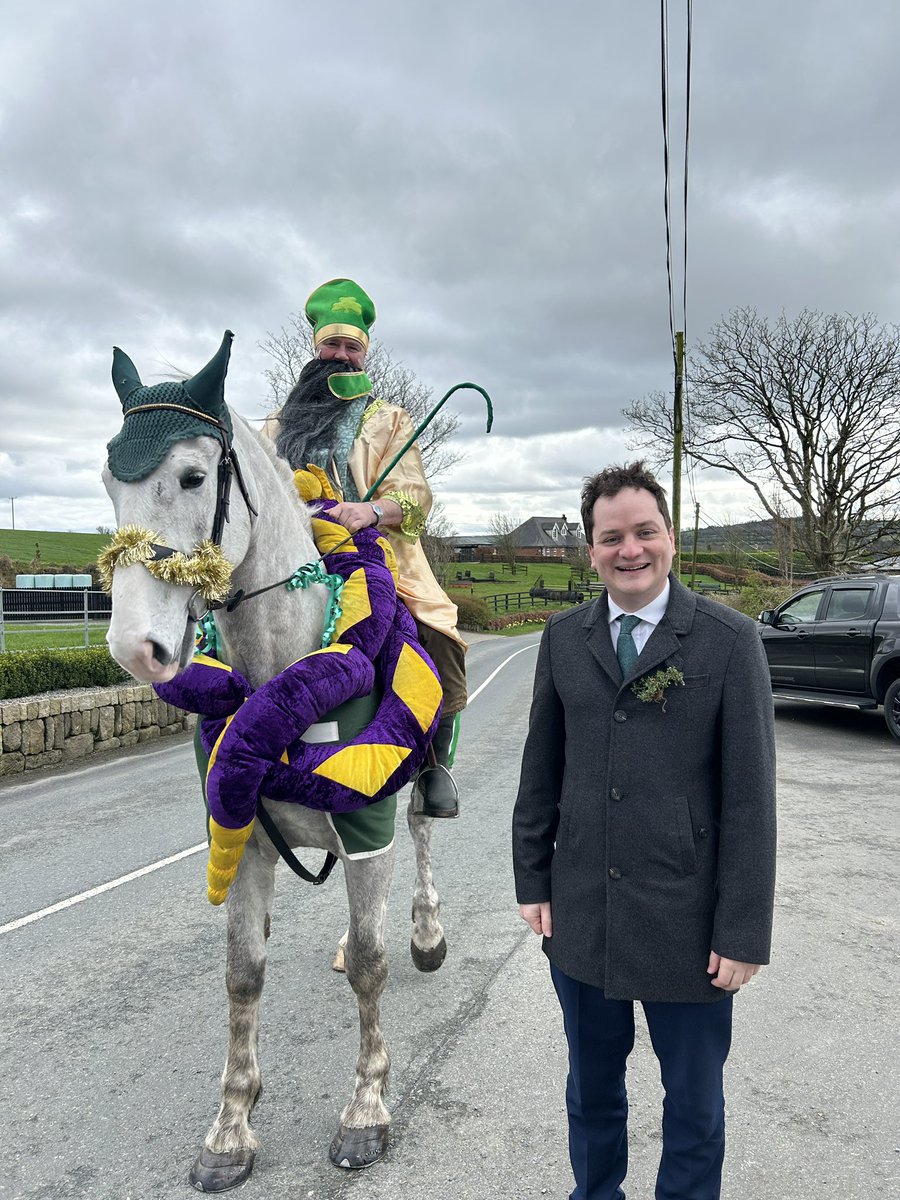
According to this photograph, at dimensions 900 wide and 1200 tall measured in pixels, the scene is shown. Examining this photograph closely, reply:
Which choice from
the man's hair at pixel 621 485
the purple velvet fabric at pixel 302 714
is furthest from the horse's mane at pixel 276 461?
the man's hair at pixel 621 485

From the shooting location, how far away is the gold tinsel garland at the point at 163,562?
1.86 meters

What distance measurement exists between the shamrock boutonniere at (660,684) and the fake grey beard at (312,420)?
184 centimetres

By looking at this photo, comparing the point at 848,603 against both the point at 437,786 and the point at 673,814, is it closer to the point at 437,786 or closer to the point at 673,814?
the point at 437,786

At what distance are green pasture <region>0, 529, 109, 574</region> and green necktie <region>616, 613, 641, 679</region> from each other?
3767cm

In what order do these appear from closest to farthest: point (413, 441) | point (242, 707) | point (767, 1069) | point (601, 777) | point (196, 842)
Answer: point (601, 777)
point (242, 707)
point (767, 1069)
point (413, 441)
point (196, 842)

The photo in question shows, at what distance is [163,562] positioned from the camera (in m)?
1.86

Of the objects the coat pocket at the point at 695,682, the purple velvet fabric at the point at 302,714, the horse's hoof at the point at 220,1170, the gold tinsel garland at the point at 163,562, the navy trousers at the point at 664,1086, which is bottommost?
the horse's hoof at the point at 220,1170

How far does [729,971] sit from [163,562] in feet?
5.40

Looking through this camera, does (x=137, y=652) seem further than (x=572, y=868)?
No

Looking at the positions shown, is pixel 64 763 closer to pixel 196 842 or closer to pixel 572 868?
pixel 196 842

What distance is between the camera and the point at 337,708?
249cm

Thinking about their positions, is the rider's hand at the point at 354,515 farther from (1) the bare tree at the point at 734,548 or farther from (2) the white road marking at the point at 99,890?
(1) the bare tree at the point at 734,548

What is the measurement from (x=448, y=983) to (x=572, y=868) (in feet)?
6.50

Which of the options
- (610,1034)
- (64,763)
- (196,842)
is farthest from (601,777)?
(64,763)
